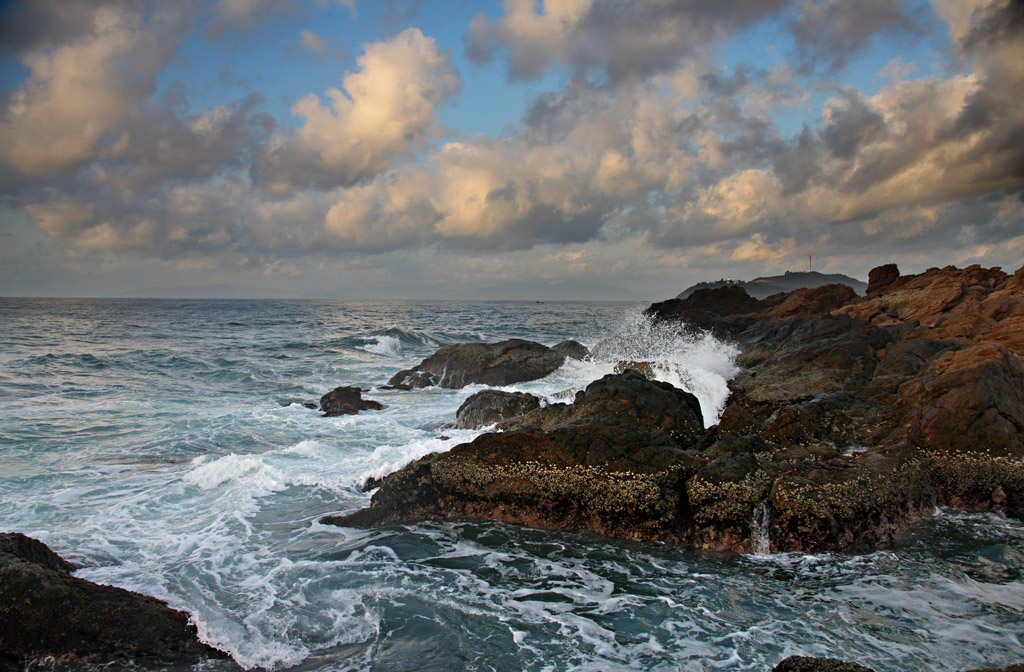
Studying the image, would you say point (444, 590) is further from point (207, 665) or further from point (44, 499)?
point (44, 499)

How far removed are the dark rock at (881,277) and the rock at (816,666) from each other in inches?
1464

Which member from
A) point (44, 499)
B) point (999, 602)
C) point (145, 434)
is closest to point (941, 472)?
point (999, 602)

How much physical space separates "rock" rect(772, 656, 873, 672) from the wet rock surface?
3.20 meters

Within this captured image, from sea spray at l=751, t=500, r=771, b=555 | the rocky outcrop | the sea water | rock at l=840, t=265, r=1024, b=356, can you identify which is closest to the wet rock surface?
sea spray at l=751, t=500, r=771, b=555

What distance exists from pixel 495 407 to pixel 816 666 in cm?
1022

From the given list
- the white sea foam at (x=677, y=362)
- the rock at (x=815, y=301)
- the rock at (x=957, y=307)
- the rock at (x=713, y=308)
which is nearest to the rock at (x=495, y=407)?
the white sea foam at (x=677, y=362)

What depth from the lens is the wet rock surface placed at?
6.95m

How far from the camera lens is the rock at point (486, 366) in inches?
825

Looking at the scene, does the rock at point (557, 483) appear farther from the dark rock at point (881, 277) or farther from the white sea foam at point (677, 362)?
the dark rock at point (881, 277)

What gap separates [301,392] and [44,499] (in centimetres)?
1193

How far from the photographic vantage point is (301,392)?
2125 centimetres

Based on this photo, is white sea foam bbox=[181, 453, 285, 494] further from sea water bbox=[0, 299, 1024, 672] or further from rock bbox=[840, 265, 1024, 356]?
rock bbox=[840, 265, 1024, 356]

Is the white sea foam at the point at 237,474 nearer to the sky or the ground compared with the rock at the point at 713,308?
nearer to the ground

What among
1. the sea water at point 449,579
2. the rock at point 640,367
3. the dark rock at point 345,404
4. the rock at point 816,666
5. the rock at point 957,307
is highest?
the rock at point 957,307
